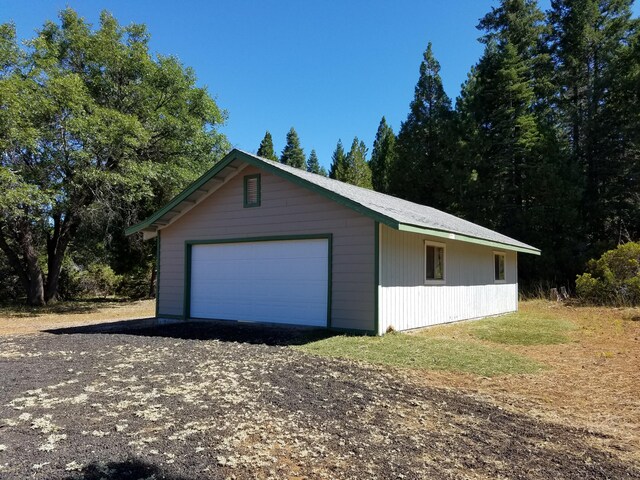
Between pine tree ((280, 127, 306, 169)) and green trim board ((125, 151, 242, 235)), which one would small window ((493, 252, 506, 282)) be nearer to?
green trim board ((125, 151, 242, 235))

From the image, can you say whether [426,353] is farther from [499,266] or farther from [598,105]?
[598,105]

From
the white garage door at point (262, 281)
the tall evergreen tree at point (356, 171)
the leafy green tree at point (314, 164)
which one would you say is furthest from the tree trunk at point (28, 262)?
the leafy green tree at point (314, 164)

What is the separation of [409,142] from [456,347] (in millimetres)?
21686

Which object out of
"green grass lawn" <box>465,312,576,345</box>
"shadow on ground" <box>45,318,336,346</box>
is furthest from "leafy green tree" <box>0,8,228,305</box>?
"green grass lawn" <box>465,312,576,345</box>

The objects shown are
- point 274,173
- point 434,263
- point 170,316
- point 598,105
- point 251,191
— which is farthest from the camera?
point 598,105

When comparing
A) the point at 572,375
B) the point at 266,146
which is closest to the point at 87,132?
the point at 572,375

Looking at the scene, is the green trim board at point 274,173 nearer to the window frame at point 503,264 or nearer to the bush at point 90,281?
the window frame at point 503,264

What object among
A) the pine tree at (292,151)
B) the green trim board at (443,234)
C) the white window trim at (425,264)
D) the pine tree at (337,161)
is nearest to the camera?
the green trim board at (443,234)

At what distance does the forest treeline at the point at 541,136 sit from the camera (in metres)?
23.7

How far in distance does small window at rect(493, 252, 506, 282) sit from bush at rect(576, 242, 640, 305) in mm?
→ 4580

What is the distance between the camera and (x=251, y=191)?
37.9 feet

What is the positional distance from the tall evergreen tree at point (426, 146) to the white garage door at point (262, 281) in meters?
17.1

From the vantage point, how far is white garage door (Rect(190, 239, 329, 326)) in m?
10.4

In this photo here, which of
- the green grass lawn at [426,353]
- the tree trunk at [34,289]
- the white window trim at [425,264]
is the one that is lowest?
the green grass lawn at [426,353]
